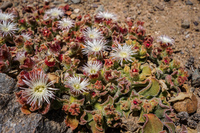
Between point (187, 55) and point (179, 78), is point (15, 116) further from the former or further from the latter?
point (187, 55)

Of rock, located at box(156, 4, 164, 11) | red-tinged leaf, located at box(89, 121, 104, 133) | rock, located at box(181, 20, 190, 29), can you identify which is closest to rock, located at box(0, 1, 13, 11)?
red-tinged leaf, located at box(89, 121, 104, 133)

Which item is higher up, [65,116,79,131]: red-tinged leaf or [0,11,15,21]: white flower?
[0,11,15,21]: white flower

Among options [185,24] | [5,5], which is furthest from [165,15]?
[5,5]

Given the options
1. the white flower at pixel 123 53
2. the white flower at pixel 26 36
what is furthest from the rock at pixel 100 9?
the white flower at pixel 26 36

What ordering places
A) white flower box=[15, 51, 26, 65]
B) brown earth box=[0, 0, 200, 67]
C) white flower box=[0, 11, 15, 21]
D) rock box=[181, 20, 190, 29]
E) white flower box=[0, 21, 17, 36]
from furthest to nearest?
rock box=[181, 20, 190, 29]
brown earth box=[0, 0, 200, 67]
white flower box=[0, 11, 15, 21]
white flower box=[0, 21, 17, 36]
white flower box=[15, 51, 26, 65]

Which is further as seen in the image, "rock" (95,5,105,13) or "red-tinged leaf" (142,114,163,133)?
"rock" (95,5,105,13)

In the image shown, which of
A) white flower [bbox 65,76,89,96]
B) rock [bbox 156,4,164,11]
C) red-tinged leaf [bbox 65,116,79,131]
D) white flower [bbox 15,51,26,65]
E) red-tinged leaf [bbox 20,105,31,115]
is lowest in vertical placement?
red-tinged leaf [bbox 65,116,79,131]

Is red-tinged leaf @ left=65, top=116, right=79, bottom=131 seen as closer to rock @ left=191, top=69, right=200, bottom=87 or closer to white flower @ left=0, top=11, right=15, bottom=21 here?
rock @ left=191, top=69, right=200, bottom=87

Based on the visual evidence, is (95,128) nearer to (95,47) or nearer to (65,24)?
(95,47)
